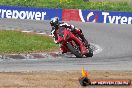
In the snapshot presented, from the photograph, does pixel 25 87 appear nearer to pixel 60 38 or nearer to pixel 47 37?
pixel 60 38

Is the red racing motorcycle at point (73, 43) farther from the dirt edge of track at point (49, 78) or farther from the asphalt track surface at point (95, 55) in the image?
the dirt edge of track at point (49, 78)

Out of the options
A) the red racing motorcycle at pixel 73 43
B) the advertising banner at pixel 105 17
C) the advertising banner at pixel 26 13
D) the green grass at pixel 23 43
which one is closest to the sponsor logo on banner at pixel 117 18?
the advertising banner at pixel 105 17

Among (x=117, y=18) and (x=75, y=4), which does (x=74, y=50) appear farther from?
(x=75, y=4)

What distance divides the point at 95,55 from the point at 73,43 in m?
1.40

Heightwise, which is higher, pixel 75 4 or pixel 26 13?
pixel 26 13

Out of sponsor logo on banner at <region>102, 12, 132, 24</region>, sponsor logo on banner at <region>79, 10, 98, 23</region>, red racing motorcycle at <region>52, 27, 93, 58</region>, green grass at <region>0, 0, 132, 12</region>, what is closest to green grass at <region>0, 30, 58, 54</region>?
red racing motorcycle at <region>52, 27, 93, 58</region>

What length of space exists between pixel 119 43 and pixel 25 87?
12.4 m

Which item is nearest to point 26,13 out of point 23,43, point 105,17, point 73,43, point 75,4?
point 105,17

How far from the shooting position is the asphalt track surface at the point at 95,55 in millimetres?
18220

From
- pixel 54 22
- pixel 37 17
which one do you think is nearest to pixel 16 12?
pixel 37 17

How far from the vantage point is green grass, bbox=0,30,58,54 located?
21672 millimetres

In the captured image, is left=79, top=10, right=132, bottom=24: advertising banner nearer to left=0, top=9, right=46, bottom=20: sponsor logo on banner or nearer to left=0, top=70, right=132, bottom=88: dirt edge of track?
left=0, top=9, right=46, bottom=20: sponsor logo on banner

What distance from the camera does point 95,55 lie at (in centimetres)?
2134

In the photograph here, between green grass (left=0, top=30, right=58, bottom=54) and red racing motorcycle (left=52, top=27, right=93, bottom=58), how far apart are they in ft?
5.71
